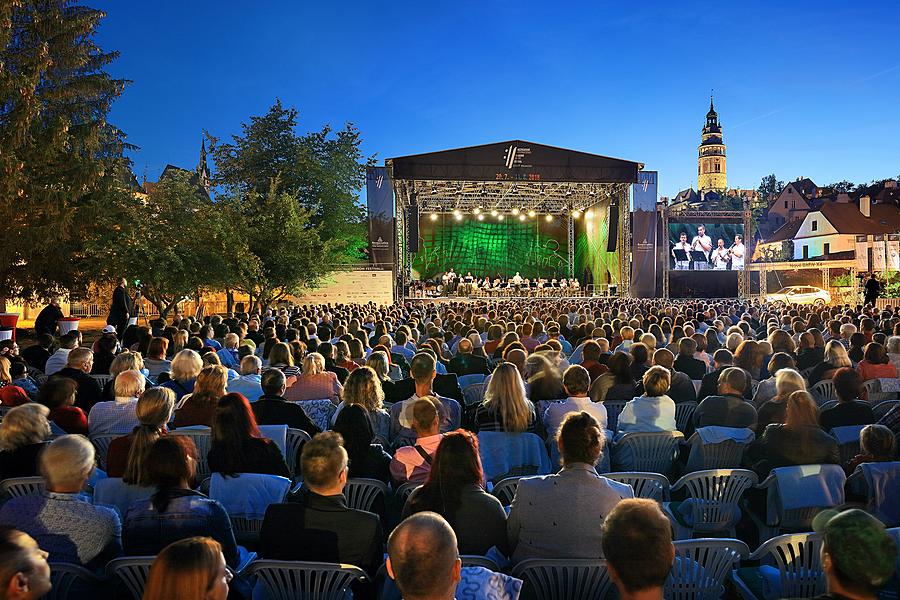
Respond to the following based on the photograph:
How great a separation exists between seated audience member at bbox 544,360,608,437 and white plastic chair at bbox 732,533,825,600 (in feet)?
7.26

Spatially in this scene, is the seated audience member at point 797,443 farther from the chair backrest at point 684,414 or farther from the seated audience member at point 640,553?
the seated audience member at point 640,553

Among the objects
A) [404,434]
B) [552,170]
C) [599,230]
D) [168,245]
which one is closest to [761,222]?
[599,230]

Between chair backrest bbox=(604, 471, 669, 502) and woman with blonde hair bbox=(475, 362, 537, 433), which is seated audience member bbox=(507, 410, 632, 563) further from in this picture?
woman with blonde hair bbox=(475, 362, 537, 433)

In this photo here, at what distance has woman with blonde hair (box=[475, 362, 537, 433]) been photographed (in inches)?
175

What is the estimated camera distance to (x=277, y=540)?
8.91ft

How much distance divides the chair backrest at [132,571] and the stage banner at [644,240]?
2674 centimetres

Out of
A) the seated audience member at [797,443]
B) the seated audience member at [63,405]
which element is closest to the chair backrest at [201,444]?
the seated audience member at [63,405]

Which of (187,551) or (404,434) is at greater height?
(187,551)

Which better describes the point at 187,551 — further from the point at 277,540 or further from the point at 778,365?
the point at 778,365

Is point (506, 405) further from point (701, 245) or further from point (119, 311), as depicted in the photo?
point (701, 245)

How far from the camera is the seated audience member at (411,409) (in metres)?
4.93

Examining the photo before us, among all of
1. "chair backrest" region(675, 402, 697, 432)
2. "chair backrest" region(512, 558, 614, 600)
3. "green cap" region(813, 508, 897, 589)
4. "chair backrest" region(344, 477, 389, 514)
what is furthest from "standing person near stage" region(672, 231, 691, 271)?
"green cap" region(813, 508, 897, 589)

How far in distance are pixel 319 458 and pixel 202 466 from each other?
217 cm

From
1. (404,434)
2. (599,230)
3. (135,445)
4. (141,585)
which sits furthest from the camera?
(599,230)
